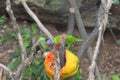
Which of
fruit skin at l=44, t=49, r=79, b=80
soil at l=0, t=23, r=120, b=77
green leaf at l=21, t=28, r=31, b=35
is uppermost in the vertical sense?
fruit skin at l=44, t=49, r=79, b=80

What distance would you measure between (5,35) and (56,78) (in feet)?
6.83

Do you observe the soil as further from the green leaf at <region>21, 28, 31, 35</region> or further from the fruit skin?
the fruit skin

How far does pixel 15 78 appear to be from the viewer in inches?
44.8

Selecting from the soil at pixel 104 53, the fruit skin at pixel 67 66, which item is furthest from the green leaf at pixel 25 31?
the fruit skin at pixel 67 66

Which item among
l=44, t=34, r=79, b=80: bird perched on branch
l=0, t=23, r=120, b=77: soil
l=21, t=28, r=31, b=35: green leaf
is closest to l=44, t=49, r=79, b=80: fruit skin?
l=44, t=34, r=79, b=80: bird perched on branch

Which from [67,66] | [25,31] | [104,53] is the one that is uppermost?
[67,66]

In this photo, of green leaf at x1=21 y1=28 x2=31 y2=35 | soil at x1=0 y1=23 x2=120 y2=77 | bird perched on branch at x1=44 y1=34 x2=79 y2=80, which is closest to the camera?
bird perched on branch at x1=44 y1=34 x2=79 y2=80

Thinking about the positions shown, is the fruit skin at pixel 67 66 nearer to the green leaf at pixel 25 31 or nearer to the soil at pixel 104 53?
the soil at pixel 104 53

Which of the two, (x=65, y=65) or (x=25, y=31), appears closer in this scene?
(x=65, y=65)

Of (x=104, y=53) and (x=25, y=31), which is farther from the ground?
(x=25, y=31)

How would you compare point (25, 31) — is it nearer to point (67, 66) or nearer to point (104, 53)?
point (104, 53)

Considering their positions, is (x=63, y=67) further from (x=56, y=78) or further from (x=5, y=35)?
(x=5, y=35)

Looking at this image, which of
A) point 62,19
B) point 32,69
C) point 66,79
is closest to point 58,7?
point 62,19

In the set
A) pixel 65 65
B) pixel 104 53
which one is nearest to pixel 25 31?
pixel 104 53
